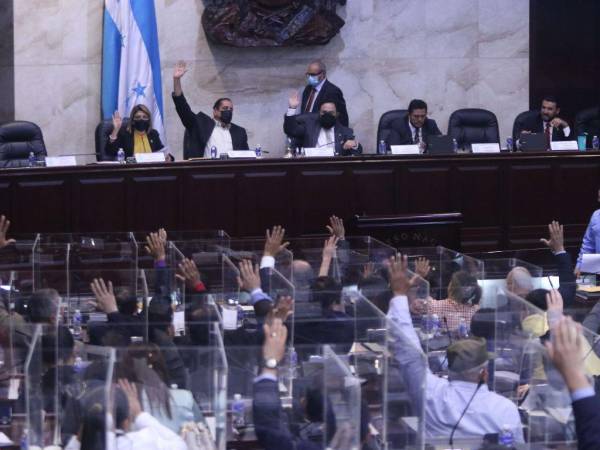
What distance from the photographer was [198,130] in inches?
427

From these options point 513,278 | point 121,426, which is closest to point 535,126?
point 513,278

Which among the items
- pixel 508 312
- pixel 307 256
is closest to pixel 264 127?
pixel 307 256

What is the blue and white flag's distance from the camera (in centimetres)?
1180

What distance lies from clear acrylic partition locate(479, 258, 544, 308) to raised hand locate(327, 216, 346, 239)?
9.60ft

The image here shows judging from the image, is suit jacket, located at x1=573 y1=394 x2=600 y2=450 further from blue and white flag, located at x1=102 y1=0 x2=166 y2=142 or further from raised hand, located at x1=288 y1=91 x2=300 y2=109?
blue and white flag, located at x1=102 y1=0 x2=166 y2=142

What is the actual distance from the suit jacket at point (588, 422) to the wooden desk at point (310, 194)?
6963mm

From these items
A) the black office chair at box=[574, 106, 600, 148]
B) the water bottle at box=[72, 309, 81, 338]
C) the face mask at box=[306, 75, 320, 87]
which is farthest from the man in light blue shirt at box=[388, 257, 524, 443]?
the black office chair at box=[574, 106, 600, 148]

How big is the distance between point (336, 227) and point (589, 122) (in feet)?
11.3

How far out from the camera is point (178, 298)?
21.7 feet

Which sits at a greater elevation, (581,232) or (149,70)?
(149,70)

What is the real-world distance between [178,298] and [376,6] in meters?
6.84

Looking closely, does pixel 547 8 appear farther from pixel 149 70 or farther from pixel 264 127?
pixel 149 70

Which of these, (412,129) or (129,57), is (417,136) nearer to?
(412,129)

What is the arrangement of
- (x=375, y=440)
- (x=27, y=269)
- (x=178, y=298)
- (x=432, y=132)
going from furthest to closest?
1. (x=432, y=132)
2. (x=27, y=269)
3. (x=178, y=298)
4. (x=375, y=440)
